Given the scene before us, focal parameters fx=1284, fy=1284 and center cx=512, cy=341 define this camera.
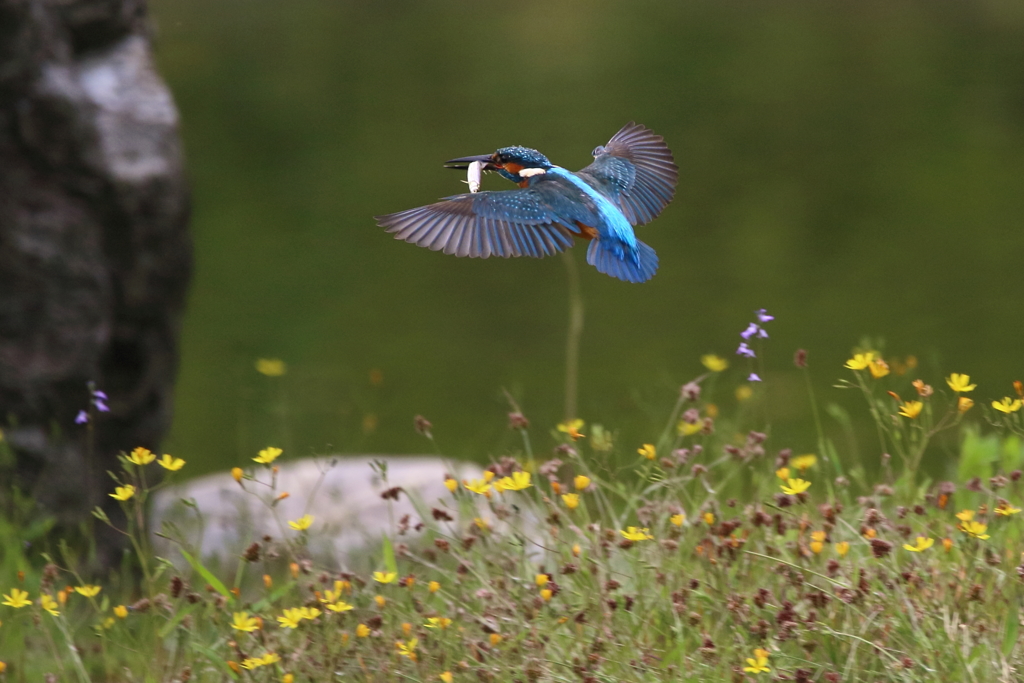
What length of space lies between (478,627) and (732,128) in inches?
380

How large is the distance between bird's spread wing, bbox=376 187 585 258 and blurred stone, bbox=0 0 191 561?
2158 mm

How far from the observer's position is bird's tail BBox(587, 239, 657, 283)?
183 cm

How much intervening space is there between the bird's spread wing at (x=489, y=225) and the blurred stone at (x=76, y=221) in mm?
2158

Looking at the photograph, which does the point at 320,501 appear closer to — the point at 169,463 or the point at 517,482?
the point at 169,463

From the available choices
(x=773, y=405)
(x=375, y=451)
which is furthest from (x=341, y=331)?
(x=773, y=405)

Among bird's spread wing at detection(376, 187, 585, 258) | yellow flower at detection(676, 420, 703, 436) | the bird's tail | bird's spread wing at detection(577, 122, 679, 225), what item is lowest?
yellow flower at detection(676, 420, 703, 436)

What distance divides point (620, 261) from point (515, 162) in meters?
0.25

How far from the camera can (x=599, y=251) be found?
1.89 m

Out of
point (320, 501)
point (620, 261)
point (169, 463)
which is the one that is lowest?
point (320, 501)

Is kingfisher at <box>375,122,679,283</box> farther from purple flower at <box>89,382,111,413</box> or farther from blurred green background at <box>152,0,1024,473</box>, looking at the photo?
blurred green background at <box>152,0,1024,473</box>

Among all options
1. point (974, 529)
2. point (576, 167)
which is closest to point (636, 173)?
point (974, 529)

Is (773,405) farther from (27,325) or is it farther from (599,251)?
(599,251)

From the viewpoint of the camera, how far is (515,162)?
1975 millimetres

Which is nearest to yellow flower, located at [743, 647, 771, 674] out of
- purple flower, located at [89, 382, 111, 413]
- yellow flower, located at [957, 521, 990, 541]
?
yellow flower, located at [957, 521, 990, 541]
